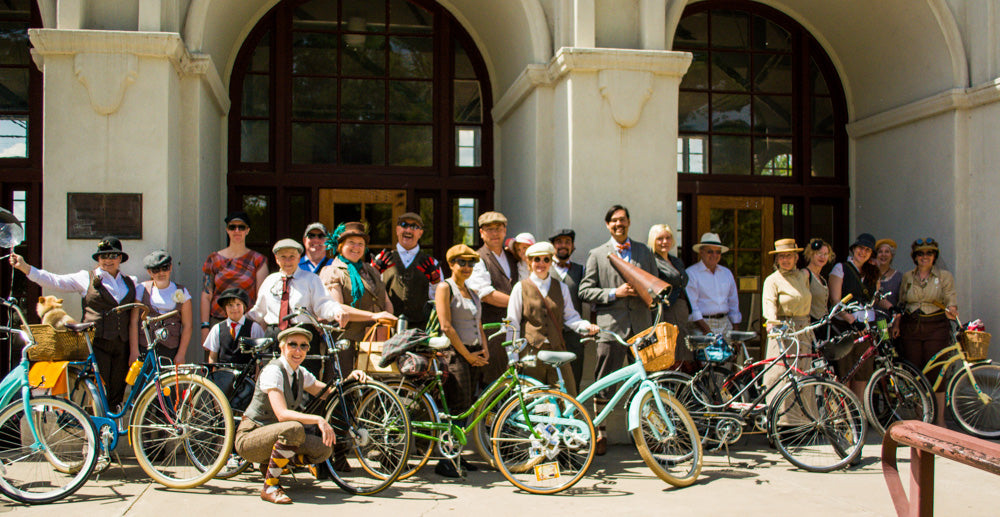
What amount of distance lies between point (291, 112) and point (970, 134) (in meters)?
6.90

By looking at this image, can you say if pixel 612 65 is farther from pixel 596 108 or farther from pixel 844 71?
pixel 844 71

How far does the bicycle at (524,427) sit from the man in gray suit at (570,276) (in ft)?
3.47

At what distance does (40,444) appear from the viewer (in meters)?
Result: 5.07

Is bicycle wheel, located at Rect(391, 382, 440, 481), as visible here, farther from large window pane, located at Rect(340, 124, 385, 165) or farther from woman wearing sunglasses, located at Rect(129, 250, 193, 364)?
large window pane, located at Rect(340, 124, 385, 165)

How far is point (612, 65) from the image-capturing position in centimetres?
718

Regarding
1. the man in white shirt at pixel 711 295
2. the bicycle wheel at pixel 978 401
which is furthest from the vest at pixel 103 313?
the bicycle wheel at pixel 978 401

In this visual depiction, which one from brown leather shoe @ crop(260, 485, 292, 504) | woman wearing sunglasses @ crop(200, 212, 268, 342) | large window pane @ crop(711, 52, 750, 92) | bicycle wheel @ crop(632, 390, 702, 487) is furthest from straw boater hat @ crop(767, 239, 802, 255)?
brown leather shoe @ crop(260, 485, 292, 504)

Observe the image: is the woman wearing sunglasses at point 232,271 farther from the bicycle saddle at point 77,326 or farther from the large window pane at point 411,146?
the large window pane at point 411,146

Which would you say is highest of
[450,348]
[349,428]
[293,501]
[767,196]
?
[767,196]

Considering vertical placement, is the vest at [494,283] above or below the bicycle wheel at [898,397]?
above

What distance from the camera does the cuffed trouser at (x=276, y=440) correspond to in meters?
5.01

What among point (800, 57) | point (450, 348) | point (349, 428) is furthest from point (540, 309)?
point (800, 57)

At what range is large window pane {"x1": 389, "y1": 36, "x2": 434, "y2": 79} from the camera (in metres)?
8.95

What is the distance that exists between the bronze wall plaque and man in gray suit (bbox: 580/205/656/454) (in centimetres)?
364
